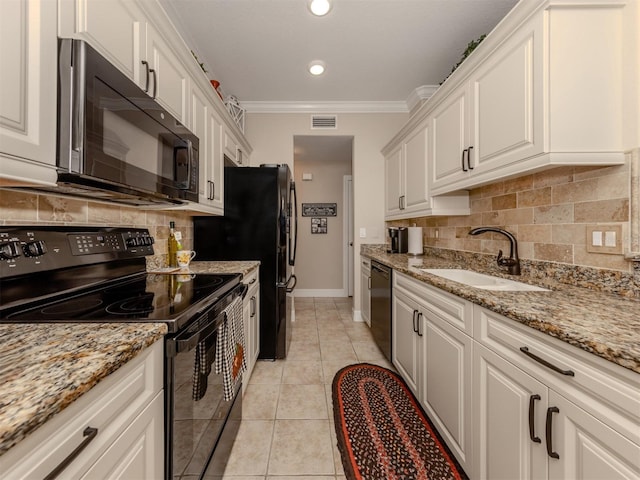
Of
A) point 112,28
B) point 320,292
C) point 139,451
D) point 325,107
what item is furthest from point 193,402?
point 320,292

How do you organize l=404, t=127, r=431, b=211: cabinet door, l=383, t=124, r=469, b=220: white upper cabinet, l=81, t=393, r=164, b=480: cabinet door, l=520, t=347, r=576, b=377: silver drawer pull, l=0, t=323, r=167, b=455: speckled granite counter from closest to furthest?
l=0, t=323, r=167, b=455: speckled granite counter < l=81, t=393, r=164, b=480: cabinet door < l=520, t=347, r=576, b=377: silver drawer pull < l=383, t=124, r=469, b=220: white upper cabinet < l=404, t=127, r=431, b=211: cabinet door

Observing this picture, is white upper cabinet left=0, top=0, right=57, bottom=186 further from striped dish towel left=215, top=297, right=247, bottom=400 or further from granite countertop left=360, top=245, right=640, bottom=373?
granite countertop left=360, top=245, right=640, bottom=373

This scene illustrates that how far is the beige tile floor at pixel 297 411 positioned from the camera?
133 centimetres

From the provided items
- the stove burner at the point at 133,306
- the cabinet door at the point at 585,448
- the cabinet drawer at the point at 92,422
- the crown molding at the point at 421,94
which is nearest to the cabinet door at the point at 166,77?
the stove burner at the point at 133,306

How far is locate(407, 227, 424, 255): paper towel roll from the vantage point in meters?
2.79

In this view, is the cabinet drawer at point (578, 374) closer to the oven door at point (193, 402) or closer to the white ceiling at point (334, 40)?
the oven door at point (193, 402)

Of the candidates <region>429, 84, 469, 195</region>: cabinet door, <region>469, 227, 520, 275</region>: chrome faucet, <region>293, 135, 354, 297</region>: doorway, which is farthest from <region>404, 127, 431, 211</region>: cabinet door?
<region>293, 135, 354, 297</region>: doorway

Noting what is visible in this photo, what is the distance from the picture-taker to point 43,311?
0.83m

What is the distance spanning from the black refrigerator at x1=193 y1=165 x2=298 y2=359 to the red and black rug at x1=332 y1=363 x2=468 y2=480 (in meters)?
0.85

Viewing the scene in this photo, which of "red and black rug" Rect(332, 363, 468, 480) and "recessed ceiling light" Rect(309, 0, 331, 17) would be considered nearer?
"red and black rug" Rect(332, 363, 468, 480)

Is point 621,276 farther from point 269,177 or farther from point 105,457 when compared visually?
point 269,177

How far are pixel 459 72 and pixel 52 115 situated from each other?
2.04 metres

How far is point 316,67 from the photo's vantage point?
254cm

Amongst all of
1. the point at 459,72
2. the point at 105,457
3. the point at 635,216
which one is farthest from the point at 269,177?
the point at 635,216
